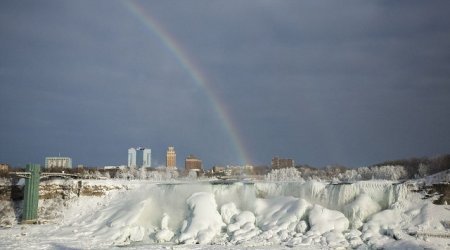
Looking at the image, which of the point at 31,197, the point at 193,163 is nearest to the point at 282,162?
the point at 193,163

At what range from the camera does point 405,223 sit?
120 ft

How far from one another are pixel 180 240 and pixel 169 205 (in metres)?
7.87

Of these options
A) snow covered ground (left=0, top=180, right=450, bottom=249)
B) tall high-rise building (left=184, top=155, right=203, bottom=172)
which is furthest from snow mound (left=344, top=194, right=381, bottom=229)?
tall high-rise building (left=184, top=155, right=203, bottom=172)

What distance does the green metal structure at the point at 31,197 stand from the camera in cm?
4488

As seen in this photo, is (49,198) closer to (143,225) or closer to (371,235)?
(143,225)

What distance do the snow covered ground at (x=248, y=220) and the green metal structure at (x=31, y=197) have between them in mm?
1275

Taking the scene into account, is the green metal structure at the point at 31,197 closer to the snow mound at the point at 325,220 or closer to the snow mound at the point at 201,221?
the snow mound at the point at 201,221

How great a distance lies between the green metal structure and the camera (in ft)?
147

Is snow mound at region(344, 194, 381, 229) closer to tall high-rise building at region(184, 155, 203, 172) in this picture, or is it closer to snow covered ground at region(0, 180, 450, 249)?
snow covered ground at region(0, 180, 450, 249)

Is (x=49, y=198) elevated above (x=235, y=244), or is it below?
above

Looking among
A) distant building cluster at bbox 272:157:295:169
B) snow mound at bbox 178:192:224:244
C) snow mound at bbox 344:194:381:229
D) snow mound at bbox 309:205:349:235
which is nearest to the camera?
snow mound at bbox 309:205:349:235

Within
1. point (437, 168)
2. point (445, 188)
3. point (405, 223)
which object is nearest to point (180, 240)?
point (405, 223)

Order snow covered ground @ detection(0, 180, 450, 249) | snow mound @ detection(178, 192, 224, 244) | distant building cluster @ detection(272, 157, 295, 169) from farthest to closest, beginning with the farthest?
distant building cluster @ detection(272, 157, 295, 169)
snow mound @ detection(178, 192, 224, 244)
snow covered ground @ detection(0, 180, 450, 249)

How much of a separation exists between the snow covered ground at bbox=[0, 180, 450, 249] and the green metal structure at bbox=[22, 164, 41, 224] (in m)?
1.28
